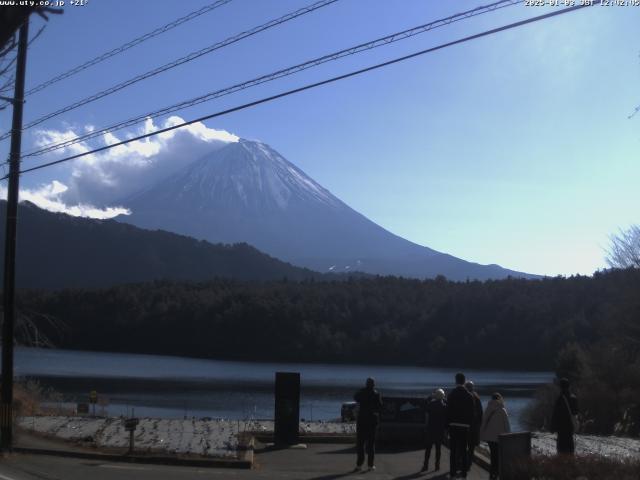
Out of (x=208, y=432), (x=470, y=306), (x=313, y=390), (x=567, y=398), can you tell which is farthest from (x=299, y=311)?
(x=567, y=398)

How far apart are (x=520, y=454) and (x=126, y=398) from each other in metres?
40.9

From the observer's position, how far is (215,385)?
62.9m

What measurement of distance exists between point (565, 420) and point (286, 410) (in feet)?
19.3

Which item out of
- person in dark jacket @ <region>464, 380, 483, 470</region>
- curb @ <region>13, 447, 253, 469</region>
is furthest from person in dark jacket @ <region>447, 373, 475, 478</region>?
curb @ <region>13, 447, 253, 469</region>

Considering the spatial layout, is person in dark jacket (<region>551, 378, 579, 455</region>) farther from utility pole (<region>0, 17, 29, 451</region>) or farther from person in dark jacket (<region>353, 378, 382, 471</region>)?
utility pole (<region>0, 17, 29, 451</region>)

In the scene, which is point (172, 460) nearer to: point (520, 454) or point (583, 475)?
point (520, 454)

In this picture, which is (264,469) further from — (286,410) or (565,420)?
(565,420)

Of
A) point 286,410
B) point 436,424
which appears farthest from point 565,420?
point 286,410

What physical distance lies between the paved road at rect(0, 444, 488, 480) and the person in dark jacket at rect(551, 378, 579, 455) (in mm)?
1645

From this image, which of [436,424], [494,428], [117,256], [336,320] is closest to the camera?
[494,428]

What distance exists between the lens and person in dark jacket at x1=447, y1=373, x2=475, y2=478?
1204cm

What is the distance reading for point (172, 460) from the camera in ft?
47.9

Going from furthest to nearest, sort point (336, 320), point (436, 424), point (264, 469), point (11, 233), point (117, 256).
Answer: point (117, 256), point (336, 320), point (11, 233), point (264, 469), point (436, 424)

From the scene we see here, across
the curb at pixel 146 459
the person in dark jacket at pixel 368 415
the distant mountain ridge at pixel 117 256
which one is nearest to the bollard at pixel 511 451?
the person in dark jacket at pixel 368 415
